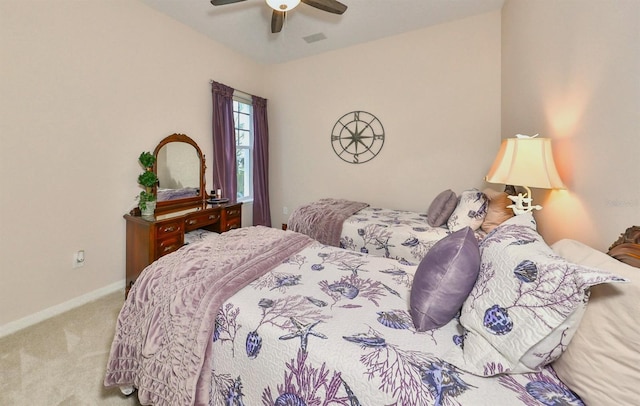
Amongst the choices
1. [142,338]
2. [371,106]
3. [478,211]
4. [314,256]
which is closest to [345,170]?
[371,106]

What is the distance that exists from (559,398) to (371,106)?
357cm

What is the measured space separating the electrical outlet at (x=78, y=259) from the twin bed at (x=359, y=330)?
59.9 inches

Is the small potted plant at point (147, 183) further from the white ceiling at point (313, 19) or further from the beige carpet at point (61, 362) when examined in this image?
the white ceiling at point (313, 19)

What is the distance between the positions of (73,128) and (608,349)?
132 inches

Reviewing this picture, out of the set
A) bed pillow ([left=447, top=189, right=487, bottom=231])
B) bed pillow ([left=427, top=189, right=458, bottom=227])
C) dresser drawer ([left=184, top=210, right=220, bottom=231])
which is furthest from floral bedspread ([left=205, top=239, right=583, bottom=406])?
A: dresser drawer ([left=184, top=210, right=220, bottom=231])

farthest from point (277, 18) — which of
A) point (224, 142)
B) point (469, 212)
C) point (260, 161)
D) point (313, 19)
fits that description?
point (469, 212)

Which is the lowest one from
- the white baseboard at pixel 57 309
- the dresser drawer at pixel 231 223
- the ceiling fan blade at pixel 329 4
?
the white baseboard at pixel 57 309

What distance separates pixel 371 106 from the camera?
148 inches

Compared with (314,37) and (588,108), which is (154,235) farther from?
(588,108)

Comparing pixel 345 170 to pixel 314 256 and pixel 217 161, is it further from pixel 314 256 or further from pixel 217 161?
pixel 314 256

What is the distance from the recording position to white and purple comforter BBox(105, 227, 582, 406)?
79 cm

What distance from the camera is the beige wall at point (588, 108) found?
1.04 m

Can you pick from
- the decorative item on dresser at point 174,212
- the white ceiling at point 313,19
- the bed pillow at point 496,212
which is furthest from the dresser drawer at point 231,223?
the bed pillow at point 496,212

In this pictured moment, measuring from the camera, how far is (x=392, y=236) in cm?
245
